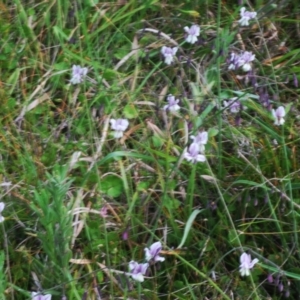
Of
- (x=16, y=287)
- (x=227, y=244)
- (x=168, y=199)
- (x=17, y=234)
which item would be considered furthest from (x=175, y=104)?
Result: (x=16, y=287)

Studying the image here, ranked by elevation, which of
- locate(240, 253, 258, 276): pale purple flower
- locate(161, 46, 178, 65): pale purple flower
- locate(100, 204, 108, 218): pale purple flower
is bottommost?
locate(240, 253, 258, 276): pale purple flower

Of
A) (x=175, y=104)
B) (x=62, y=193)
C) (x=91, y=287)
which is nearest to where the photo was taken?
(x=62, y=193)

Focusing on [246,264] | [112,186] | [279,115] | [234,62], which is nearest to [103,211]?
[112,186]

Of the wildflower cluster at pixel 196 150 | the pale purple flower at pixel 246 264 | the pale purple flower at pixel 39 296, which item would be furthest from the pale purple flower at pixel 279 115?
the pale purple flower at pixel 39 296

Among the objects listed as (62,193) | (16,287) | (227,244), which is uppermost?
(62,193)

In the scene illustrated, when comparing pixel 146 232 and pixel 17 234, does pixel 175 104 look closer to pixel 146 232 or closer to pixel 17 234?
pixel 146 232

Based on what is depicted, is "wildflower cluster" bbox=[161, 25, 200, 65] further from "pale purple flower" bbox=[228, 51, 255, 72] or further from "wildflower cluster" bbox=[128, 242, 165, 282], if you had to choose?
"wildflower cluster" bbox=[128, 242, 165, 282]

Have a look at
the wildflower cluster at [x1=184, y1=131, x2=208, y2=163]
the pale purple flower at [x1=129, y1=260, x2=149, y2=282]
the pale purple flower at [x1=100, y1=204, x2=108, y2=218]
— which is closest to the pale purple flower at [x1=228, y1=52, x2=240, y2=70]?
the wildflower cluster at [x1=184, y1=131, x2=208, y2=163]

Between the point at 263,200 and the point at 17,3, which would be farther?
the point at 17,3
